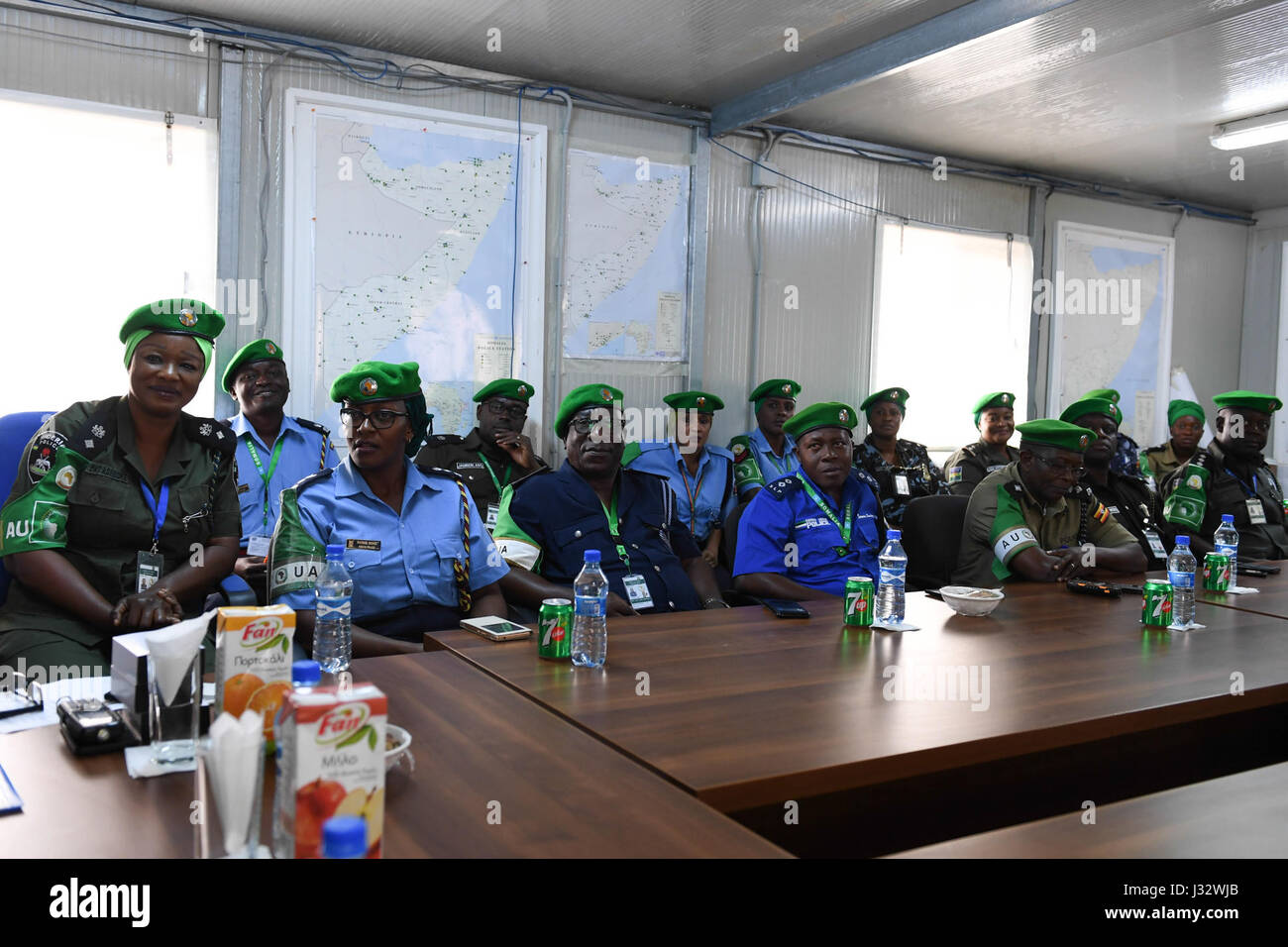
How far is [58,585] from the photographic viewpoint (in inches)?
98.5

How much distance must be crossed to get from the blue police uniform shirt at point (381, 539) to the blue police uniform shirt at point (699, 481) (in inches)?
92.9

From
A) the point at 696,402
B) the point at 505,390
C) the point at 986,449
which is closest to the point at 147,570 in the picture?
the point at 505,390

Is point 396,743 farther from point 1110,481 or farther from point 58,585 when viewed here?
point 1110,481

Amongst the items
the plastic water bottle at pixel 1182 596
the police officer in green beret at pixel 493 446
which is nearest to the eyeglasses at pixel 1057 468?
the plastic water bottle at pixel 1182 596

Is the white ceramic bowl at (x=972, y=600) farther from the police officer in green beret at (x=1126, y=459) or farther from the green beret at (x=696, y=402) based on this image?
the police officer in green beret at (x=1126, y=459)

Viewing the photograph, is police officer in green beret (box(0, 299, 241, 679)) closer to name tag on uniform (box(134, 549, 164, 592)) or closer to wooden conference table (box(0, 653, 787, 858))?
name tag on uniform (box(134, 549, 164, 592))

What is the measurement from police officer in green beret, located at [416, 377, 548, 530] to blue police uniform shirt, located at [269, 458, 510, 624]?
188cm

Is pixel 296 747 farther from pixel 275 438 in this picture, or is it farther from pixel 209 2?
pixel 209 2

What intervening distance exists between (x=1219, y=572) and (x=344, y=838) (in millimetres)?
3314

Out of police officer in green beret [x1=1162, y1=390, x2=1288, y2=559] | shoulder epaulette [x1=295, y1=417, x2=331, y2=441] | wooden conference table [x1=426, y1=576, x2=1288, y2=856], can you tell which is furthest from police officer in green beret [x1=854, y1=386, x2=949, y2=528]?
shoulder epaulette [x1=295, y1=417, x2=331, y2=441]

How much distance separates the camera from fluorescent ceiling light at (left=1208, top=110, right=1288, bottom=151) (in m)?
5.63

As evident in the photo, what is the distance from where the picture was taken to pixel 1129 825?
1.36m

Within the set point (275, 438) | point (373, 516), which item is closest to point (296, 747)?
point (373, 516)

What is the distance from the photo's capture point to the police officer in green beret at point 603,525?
11.0 feet
